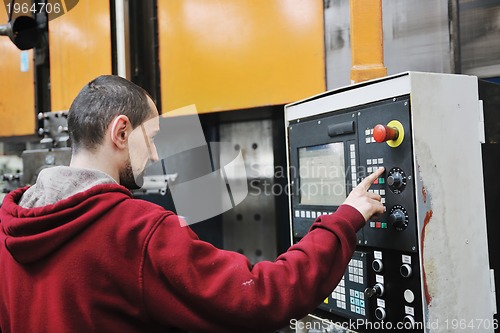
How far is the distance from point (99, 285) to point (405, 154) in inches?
25.6

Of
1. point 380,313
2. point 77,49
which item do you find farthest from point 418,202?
point 77,49

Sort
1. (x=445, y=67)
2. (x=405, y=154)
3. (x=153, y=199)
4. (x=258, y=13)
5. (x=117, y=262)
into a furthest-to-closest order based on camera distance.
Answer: (x=153, y=199) → (x=258, y=13) → (x=445, y=67) → (x=405, y=154) → (x=117, y=262)

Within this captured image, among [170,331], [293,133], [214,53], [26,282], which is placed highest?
[214,53]

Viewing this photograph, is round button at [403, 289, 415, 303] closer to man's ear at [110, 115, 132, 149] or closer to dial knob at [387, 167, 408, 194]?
dial knob at [387, 167, 408, 194]

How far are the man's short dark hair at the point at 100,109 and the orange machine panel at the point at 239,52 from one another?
0.72m

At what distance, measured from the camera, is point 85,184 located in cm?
76

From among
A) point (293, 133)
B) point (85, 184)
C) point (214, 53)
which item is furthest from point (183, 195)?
point (85, 184)

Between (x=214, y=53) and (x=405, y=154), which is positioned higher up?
(x=214, y=53)

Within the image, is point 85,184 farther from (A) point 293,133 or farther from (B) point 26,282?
(A) point 293,133

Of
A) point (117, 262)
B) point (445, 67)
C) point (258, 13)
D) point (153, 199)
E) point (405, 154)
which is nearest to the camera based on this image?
point (117, 262)

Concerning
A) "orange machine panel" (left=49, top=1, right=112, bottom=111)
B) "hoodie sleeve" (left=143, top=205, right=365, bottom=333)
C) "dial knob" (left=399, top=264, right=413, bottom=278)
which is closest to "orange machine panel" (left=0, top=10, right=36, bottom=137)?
"orange machine panel" (left=49, top=1, right=112, bottom=111)

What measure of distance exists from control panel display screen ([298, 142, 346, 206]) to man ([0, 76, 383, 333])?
1.17 ft

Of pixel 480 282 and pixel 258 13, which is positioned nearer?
pixel 480 282

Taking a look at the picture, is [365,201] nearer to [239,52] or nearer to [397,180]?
[397,180]
